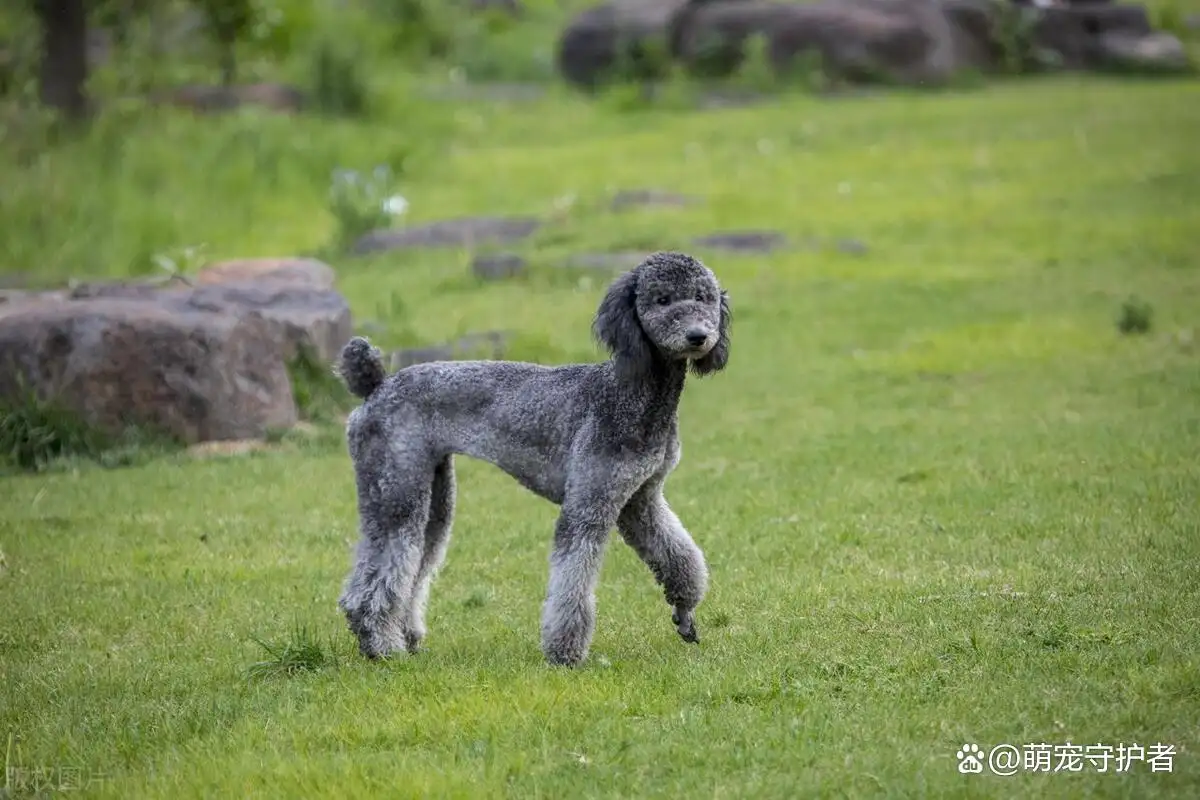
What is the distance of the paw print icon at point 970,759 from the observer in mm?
6762

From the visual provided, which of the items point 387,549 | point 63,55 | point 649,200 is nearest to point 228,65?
point 63,55

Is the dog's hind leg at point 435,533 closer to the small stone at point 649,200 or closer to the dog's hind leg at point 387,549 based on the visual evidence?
the dog's hind leg at point 387,549

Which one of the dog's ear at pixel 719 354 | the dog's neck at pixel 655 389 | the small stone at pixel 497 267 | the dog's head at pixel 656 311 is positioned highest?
the dog's head at pixel 656 311

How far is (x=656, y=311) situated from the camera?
26.2 ft

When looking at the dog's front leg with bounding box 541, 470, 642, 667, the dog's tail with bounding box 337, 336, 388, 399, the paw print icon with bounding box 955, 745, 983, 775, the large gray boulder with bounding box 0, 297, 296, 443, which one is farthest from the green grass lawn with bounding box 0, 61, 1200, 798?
the dog's tail with bounding box 337, 336, 388, 399

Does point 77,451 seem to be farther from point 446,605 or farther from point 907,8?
point 907,8

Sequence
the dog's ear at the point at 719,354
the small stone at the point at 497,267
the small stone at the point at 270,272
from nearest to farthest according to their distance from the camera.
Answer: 1. the dog's ear at the point at 719,354
2. the small stone at the point at 270,272
3. the small stone at the point at 497,267

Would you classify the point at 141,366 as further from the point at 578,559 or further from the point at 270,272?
the point at 578,559

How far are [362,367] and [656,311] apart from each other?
171 centimetres

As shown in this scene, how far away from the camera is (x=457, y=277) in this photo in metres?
19.9

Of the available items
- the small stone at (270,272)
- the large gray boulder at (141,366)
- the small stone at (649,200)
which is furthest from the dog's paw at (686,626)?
the small stone at (649,200)

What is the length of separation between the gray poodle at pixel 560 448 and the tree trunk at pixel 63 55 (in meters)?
20.6

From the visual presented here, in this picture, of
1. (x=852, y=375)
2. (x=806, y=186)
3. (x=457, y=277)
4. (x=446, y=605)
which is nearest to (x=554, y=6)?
(x=806, y=186)

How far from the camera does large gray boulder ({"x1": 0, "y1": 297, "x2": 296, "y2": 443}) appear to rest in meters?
13.7
